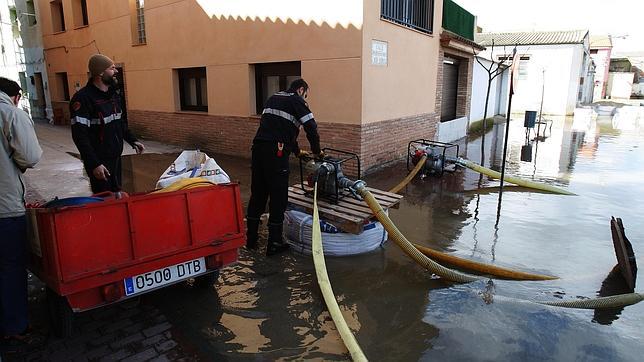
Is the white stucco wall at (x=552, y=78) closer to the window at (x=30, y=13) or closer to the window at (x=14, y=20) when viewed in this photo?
the window at (x=30, y=13)

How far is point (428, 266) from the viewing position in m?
4.04

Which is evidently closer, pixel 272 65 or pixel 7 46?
pixel 272 65

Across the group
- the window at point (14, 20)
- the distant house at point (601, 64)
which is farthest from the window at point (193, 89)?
the distant house at point (601, 64)

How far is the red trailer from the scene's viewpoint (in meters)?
2.76

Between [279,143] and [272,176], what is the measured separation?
35cm

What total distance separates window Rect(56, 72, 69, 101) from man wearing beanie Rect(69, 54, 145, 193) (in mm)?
16303

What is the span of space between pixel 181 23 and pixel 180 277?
368 inches

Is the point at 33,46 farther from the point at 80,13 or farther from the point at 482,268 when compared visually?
the point at 482,268

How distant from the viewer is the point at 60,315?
307 centimetres

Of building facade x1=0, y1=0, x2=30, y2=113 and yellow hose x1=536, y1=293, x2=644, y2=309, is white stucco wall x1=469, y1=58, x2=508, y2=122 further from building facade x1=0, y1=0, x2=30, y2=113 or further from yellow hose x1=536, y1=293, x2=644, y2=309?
building facade x1=0, y1=0, x2=30, y2=113

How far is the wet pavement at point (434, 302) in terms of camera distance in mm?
3100

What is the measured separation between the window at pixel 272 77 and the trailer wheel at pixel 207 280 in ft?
19.3

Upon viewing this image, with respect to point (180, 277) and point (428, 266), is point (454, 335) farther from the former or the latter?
point (180, 277)

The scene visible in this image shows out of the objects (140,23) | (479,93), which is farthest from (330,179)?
(479,93)
